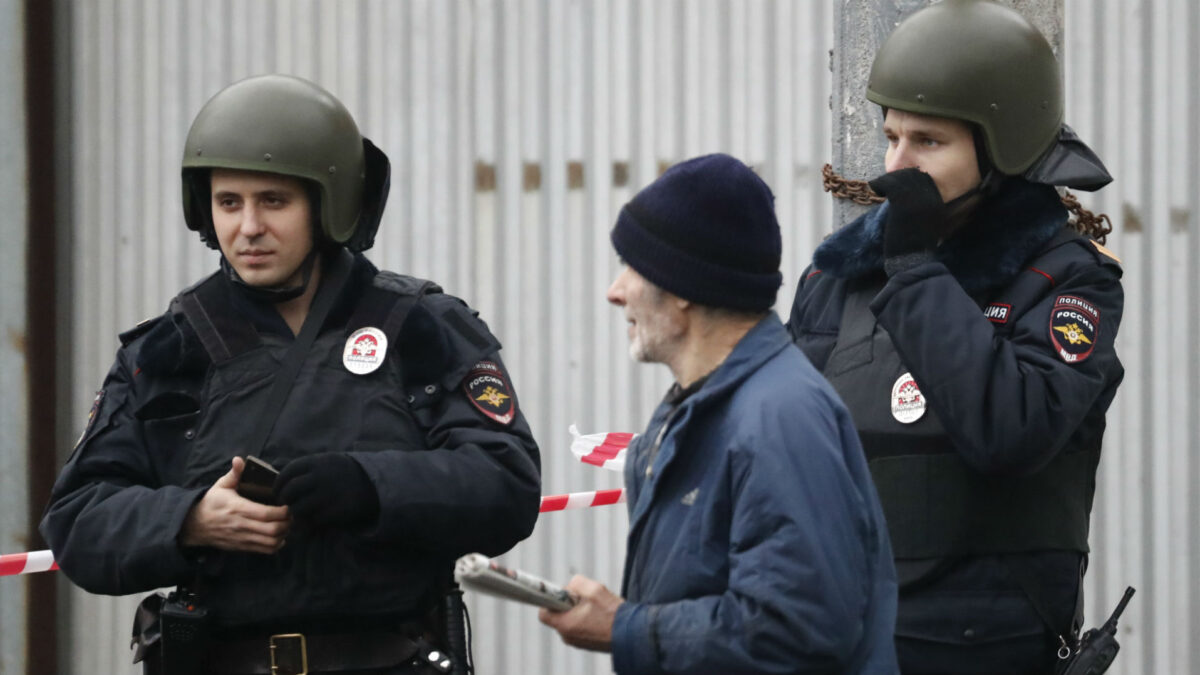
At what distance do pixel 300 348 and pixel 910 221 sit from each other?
1.28 meters

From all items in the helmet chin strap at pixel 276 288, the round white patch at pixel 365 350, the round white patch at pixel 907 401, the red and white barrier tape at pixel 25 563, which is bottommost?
the red and white barrier tape at pixel 25 563

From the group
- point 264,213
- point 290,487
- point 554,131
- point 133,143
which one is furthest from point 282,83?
point 133,143

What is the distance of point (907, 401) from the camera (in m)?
3.33

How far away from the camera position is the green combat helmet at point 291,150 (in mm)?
3604

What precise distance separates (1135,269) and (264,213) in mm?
3510

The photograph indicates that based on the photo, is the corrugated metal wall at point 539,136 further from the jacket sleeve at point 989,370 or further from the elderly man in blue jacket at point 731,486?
the elderly man in blue jacket at point 731,486

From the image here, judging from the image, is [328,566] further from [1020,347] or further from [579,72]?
[579,72]

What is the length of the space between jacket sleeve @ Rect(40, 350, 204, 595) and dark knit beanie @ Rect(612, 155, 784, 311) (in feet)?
4.07

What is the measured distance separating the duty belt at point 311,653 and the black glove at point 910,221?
1260 mm

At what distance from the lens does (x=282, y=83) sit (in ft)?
12.4

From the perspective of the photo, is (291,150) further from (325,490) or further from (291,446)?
(325,490)

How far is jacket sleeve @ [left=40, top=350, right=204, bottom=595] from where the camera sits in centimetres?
336

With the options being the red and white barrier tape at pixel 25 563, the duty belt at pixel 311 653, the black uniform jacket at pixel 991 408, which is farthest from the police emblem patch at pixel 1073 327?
the red and white barrier tape at pixel 25 563

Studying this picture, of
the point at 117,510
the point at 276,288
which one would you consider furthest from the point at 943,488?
the point at 117,510
